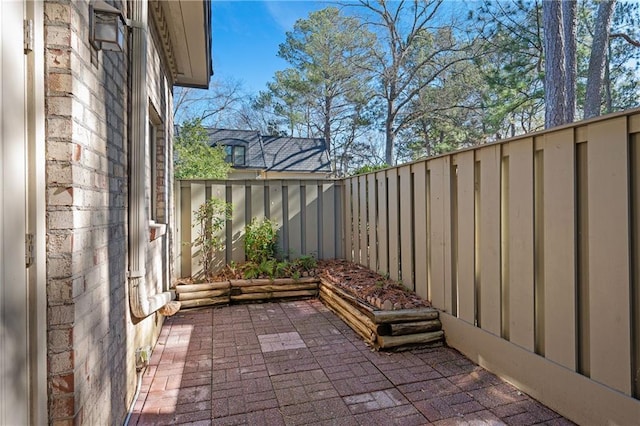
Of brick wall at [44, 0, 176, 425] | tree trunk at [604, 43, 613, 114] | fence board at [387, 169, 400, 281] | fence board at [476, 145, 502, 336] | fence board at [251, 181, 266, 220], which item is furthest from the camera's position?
tree trunk at [604, 43, 613, 114]

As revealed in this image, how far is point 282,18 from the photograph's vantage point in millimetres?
16609

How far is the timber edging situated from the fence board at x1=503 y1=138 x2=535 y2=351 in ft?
2.73

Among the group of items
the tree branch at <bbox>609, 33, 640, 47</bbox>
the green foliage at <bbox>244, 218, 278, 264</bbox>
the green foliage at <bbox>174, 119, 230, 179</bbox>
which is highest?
the tree branch at <bbox>609, 33, 640, 47</bbox>

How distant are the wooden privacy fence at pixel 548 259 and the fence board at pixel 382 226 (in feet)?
2.72

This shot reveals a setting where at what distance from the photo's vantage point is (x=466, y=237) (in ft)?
10.1

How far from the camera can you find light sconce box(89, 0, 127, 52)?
5.32 feet

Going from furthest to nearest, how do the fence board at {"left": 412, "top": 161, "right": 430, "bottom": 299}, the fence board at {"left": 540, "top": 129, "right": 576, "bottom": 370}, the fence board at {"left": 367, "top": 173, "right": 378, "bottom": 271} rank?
the fence board at {"left": 367, "top": 173, "right": 378, "bottom": 271}
the fence board at {"left": 412, "top": 161, "right": 430, "bottom": 299}
the fence board at {"left": 540, "top": 129, "right": 576, "bottom": 370}

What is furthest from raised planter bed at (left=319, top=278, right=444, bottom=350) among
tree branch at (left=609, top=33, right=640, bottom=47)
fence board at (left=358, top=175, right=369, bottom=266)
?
tree branch at (left=609, top=33, right=640, bottom=47)

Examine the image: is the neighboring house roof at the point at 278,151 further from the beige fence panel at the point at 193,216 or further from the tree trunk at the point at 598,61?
the beige fence panel at the point at 193,216

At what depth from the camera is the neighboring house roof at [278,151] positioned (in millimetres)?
18031

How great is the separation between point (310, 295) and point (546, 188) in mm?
3495

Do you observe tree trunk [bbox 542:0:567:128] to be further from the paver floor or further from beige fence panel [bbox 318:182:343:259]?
the paver floor

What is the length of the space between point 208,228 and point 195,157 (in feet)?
Result: 19.2

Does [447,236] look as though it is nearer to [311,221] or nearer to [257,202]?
[311,221]
